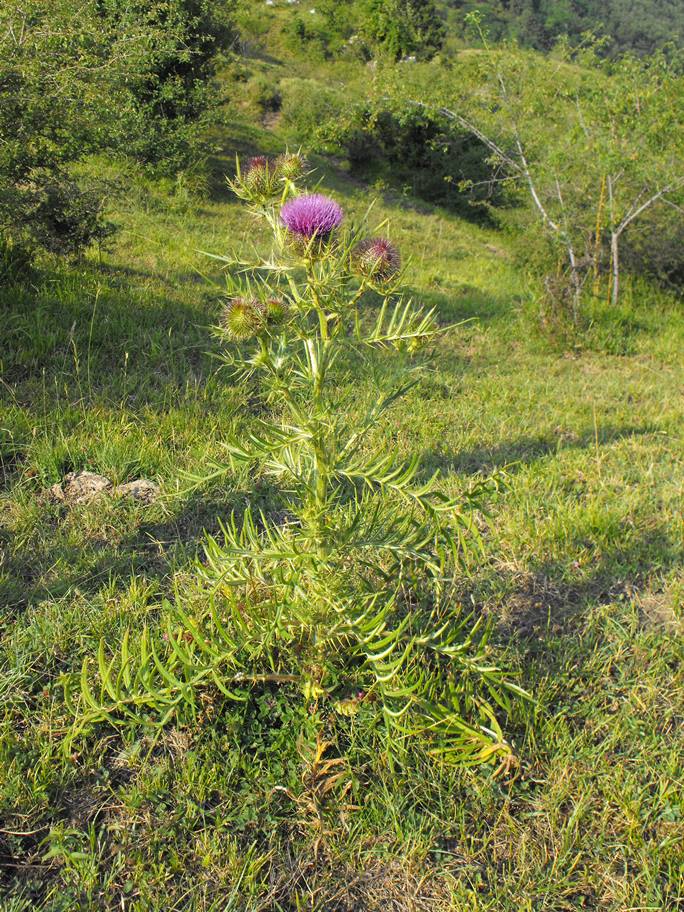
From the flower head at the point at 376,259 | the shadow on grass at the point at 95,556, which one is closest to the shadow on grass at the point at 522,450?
the shadow on grass at the point at 95,556

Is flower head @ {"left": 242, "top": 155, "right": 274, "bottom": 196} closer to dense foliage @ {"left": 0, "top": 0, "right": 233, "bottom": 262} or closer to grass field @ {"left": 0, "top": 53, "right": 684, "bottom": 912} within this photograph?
grass field @ {"left": 0, "top": 53, "right": 684, "bottom": 912}

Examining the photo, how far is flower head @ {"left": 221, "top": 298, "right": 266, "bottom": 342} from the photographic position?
1571mm

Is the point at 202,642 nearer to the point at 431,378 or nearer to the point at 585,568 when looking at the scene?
the point at 585,568

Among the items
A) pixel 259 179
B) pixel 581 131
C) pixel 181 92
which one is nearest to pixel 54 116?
pixel 259 179

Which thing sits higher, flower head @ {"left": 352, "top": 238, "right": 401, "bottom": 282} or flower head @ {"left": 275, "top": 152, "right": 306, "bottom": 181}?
flower head @ {"left": 275, "top": 152, "right": 306, "bottom": 181}

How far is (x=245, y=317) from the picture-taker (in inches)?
61.9

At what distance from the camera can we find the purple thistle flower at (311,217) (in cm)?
154

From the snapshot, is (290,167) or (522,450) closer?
(290,167)

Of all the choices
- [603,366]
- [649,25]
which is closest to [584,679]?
[603,366]

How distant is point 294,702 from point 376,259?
126 cm

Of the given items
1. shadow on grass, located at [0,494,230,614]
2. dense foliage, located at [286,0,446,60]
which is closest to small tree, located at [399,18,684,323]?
shadow on grass, located at [0,494,230,614]

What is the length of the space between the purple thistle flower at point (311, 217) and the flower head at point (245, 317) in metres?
0.20

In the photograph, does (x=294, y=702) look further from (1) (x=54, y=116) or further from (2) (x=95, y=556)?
(1) (x=54, y=116)

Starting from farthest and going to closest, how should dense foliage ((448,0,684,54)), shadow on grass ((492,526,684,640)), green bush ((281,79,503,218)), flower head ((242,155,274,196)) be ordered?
dense foliage ((448,0,684,54)) → green bush ((281,79,503,218)) → shadow on grass ((492,526,684,640)) → flower head ((242,155,274,196))
